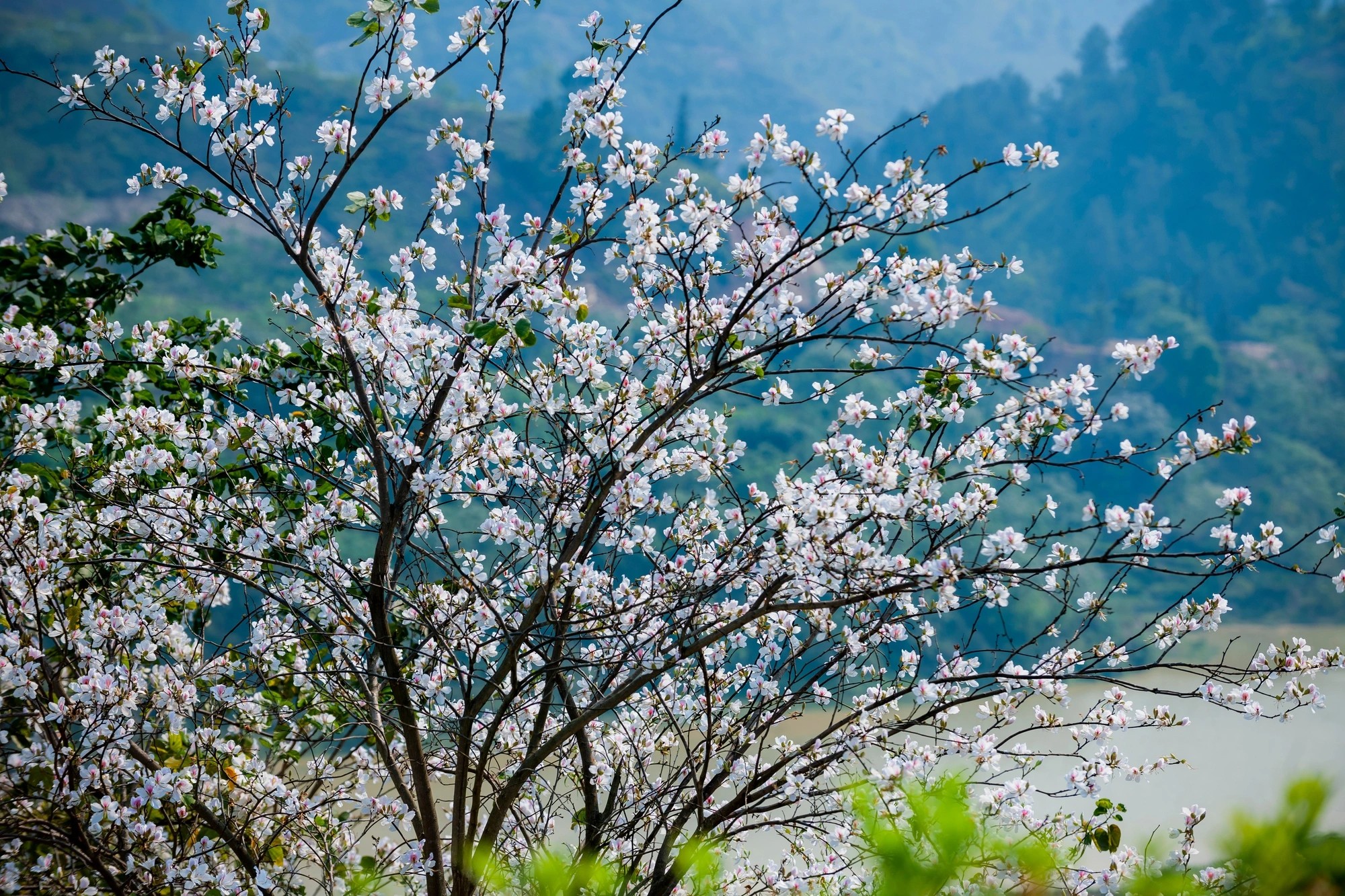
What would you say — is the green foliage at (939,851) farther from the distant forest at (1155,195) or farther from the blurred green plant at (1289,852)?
the distant forest at (1155,195)

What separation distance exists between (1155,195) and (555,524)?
178 ft

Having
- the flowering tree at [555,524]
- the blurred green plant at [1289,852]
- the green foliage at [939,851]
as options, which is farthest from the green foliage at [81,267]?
the blurred green plant at [1289,852]

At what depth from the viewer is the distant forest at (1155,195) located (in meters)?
36.5

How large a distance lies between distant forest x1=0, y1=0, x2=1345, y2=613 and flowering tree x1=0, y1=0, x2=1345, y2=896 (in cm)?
2737

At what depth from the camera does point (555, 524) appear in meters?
2.96

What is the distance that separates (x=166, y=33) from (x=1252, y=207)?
5155 cm

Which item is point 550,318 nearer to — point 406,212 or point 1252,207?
point 406,212

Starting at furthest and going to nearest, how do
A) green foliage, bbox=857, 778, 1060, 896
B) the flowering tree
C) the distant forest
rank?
1. the distant forest
2. the flowering tree
3. green foliage, bbox=857, 778, 1060, 896

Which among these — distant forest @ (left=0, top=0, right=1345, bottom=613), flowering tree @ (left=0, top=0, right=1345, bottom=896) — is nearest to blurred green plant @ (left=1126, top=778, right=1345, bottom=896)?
flowering tree @ (left=0, top=0, right=1345, bottom=896)

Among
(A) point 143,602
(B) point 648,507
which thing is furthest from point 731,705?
(A) point 143,602

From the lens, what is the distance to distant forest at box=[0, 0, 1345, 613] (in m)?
36.5

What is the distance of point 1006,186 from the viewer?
164 ft

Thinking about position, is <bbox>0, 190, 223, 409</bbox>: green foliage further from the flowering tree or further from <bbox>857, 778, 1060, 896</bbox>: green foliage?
<bbox>857, 778, 1060, 896</bbox>: green foliage

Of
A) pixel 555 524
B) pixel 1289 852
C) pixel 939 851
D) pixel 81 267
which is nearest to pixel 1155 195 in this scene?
pixel 81 267
